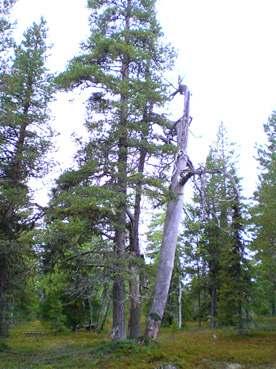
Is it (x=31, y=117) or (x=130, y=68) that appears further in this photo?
(x=31, y=117)

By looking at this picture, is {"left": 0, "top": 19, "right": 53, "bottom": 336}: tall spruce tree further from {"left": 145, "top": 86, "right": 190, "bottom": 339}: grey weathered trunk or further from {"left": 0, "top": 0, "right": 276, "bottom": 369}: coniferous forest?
{"left": 145, "top": 86, "right": 190, "bottom": 339}: grey weathered trunk

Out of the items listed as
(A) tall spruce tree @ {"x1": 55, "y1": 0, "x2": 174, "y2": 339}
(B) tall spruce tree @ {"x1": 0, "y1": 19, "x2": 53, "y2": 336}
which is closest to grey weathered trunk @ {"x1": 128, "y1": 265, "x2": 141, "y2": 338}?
(A) tall spruce tree @ {"x1": 55, "y1": 0, "x2": 174, "y2": 339}

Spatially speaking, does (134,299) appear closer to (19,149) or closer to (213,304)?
(19,149)

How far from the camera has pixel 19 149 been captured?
2045cm

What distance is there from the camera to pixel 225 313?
28281 mm

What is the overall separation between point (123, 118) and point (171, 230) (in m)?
4.24

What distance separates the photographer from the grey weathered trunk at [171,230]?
1541 cm

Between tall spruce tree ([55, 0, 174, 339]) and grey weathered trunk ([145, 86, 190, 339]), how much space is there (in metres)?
0.65

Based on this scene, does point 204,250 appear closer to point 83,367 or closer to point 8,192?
point 8,192

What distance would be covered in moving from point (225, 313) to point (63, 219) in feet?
54.0

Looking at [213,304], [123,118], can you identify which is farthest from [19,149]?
[213,304]

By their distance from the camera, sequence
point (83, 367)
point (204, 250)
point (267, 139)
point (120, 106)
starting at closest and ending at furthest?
point (83, 367) < point (120, 106) < point (204, 250) < point (267, 139)

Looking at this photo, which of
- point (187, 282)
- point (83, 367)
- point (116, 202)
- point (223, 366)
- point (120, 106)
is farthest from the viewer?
point (187, 282)

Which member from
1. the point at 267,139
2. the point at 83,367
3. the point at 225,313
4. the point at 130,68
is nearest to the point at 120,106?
the point at 130,68
